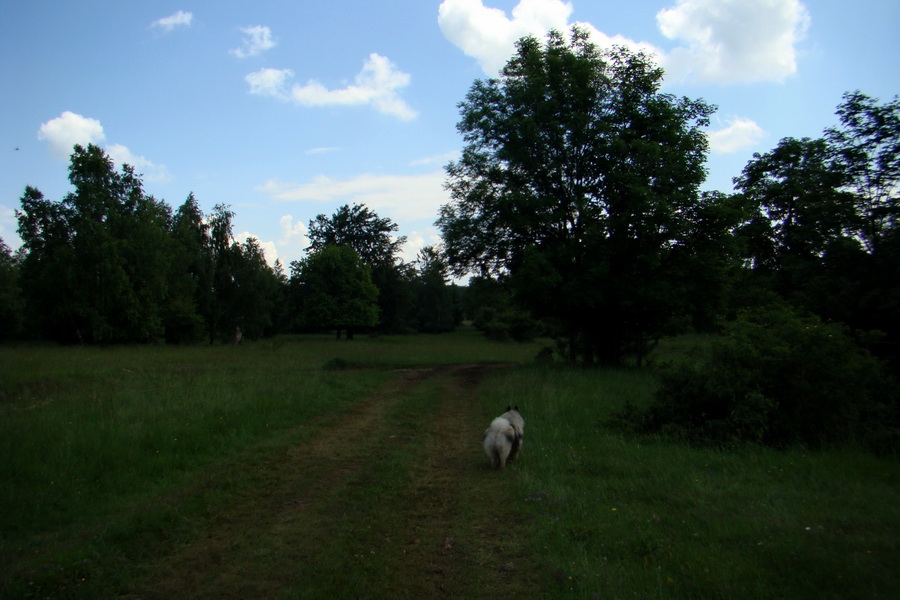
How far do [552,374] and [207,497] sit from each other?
1402 cm

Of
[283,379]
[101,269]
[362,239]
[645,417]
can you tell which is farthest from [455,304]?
[645,417]

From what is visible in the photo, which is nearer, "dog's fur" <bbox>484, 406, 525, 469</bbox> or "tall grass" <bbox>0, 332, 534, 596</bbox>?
"tall grass" <bbox>0, 332, 534, 596</bbox>

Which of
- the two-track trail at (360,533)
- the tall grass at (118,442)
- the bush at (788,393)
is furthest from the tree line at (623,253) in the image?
the tall grass at (118,442)

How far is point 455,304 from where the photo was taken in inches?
3600

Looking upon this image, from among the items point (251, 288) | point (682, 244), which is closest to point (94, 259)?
point (251, 288)

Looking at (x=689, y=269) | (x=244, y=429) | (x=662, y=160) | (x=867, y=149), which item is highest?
(x=662, y=160)

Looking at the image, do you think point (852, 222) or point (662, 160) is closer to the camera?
point (852, 222)

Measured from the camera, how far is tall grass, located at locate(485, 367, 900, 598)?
14.7ft

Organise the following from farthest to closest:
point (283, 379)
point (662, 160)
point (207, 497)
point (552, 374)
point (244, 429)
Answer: point (662, 160), point (552, 374), point (283, 379), point (244, 429), point (207, 497)

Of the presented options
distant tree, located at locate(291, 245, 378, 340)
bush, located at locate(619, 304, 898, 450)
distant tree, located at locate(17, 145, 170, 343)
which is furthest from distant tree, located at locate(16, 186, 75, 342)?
bush, located at locate(619, 304, 898, 450)

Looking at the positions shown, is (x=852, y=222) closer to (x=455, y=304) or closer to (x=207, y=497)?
(x=207, y=497)

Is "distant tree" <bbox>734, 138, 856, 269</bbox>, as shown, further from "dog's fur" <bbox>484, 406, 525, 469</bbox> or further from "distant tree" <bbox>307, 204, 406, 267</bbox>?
"distant tree" <bbox>307, 204, 406, 267</bbox>

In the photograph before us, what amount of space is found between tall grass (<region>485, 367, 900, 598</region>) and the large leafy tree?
1255cm

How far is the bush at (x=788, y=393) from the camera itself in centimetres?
940
